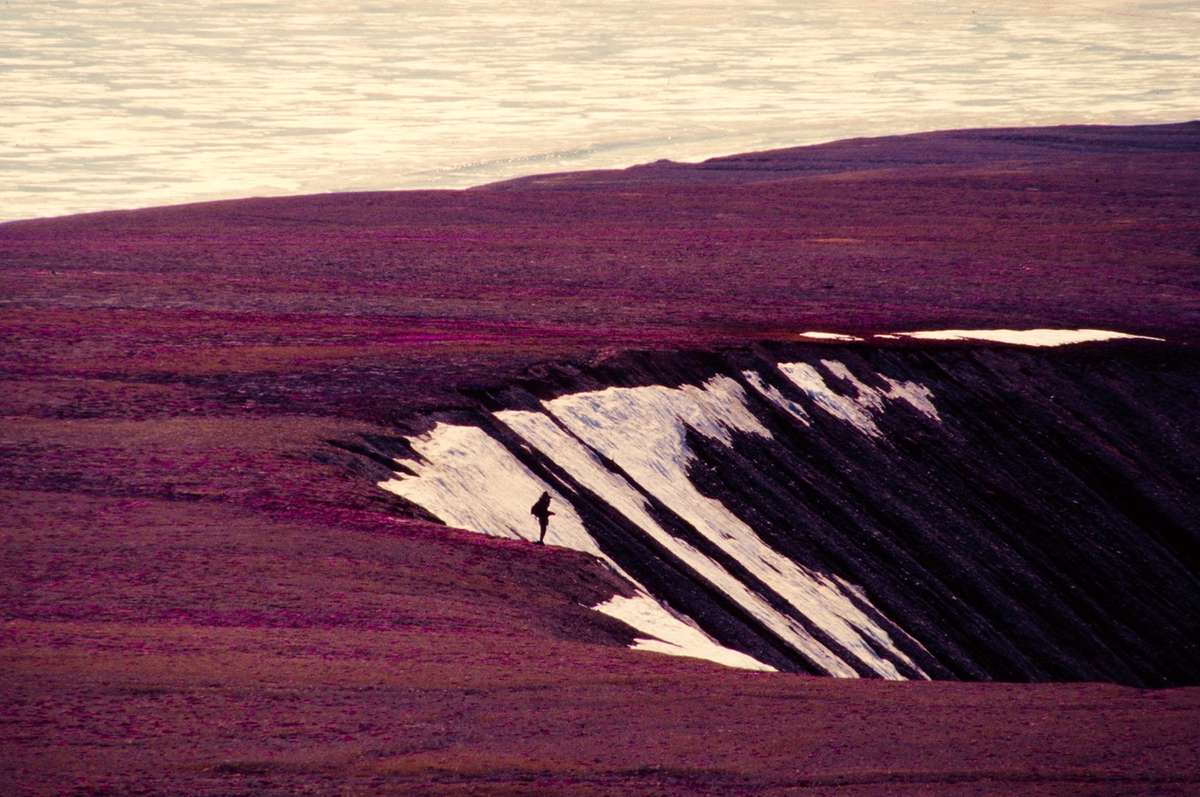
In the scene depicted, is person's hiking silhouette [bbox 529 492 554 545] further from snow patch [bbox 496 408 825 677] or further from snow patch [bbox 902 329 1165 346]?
snow patch [bbox 902 329 1165 346]

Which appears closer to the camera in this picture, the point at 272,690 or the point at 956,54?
the point at 272,690

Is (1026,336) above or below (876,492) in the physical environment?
above

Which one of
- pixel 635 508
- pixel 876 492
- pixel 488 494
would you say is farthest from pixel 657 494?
pixel 876 492

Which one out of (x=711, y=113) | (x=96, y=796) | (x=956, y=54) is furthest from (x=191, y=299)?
(x=956, y=54)

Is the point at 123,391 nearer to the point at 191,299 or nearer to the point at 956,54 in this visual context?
the point at 191,299

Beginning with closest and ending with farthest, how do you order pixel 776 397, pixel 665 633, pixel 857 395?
1. pixel 665 633
2. pixel 776 397
3. pixel 857 395

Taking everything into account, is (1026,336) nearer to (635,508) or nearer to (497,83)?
(635,508)
